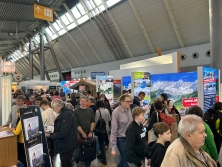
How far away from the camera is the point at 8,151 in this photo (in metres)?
2.51

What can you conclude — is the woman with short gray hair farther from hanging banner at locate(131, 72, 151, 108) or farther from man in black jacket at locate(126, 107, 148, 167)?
hanging banner at locate(131, 72, 151, 108)

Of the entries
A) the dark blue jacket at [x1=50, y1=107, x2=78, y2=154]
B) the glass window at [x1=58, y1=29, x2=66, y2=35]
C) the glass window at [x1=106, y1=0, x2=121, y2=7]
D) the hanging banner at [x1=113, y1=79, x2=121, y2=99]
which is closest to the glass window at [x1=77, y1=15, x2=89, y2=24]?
the glass window at [x1=106, y1=0, x2=121, y2=7]

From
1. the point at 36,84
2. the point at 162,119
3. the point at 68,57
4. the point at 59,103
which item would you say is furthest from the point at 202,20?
the point at 68,57

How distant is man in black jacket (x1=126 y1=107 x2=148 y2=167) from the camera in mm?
2551

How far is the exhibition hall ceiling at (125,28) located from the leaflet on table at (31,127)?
967 centimetres

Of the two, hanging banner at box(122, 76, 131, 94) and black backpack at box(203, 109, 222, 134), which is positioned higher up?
hanging banner at box(122, 76, 131, 94)

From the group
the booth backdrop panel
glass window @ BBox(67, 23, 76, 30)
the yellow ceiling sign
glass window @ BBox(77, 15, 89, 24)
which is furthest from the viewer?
glass window @ BBox(67, 23, 76, 30)

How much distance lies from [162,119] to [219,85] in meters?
4.31

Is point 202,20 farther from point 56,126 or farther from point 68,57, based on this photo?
point 68,57

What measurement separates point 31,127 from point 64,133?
17.6 inches

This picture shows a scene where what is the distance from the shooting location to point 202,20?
1054cm

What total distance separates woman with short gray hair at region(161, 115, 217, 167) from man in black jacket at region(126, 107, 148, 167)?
42.8 inches

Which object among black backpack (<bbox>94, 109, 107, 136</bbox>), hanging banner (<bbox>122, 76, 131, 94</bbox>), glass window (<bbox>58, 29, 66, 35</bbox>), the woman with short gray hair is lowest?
black backpack (<bbox>94, 109, 107, 136</bbox>)

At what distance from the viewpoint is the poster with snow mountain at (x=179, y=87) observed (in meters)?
6.18
